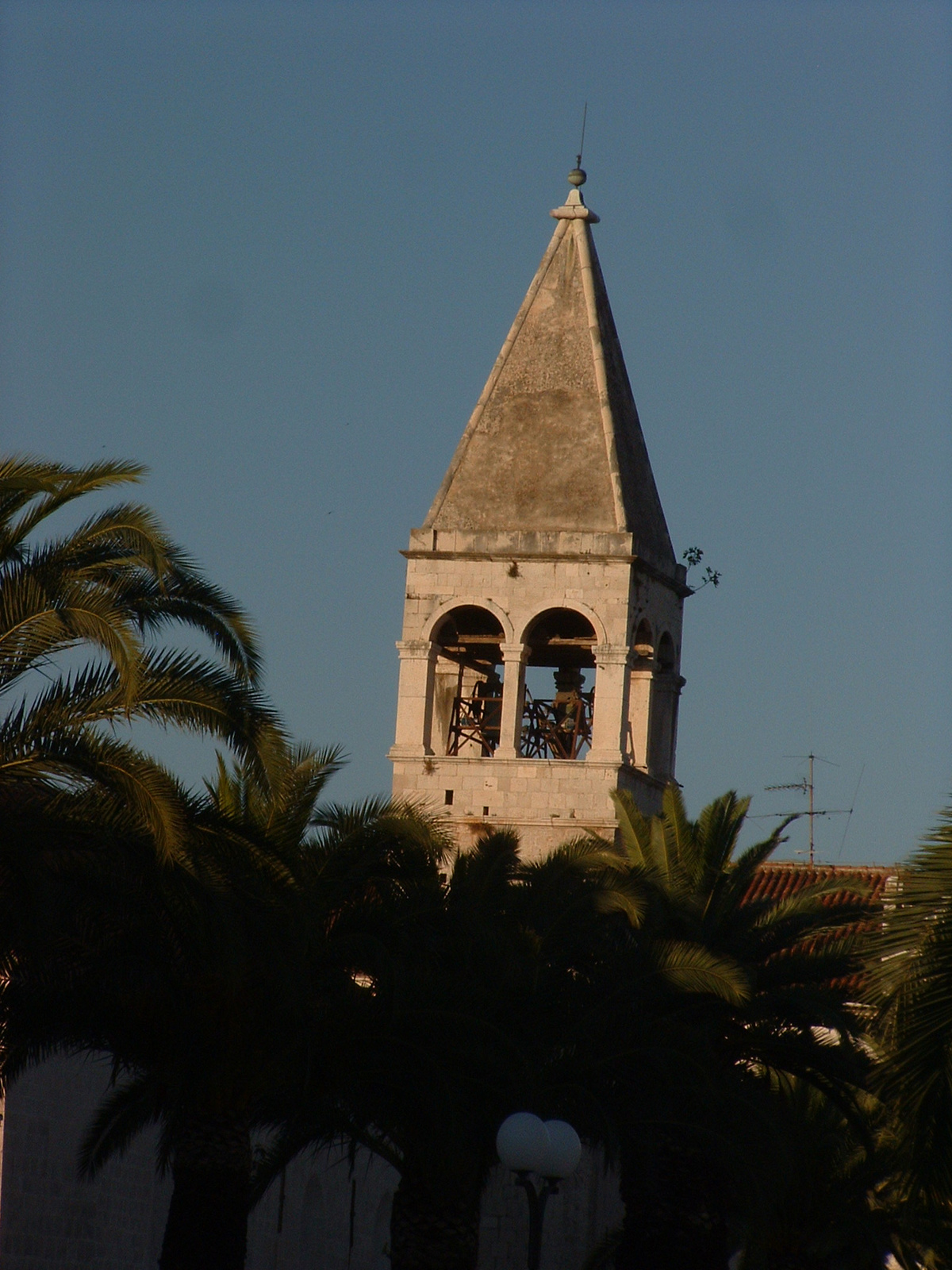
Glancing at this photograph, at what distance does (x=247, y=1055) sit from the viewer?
2128 centimetres

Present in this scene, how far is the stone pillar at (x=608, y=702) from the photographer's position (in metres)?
35.4

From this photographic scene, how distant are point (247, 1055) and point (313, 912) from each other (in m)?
1.36

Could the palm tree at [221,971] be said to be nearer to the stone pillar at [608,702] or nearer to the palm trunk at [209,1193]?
the palm trunk at [209,1193]

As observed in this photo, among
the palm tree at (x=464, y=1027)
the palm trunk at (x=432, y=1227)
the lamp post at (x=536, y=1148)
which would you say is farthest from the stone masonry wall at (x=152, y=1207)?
the lamp post at (x=536, y=1148)

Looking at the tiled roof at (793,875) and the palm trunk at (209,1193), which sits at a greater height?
the tiled roof at (793,875)

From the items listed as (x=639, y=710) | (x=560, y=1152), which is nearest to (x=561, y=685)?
(x=639, y=710)

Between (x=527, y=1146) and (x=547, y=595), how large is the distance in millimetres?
19824

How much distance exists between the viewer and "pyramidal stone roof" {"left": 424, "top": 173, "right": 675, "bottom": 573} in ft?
119

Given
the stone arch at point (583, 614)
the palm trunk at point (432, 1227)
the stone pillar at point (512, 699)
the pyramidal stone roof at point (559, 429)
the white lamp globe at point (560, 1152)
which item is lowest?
the palm trunk at point (432, 1227)

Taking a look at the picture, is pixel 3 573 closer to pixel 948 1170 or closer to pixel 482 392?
pixel 948 1170

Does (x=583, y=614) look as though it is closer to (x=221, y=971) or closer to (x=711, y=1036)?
(x=711, y=1036)

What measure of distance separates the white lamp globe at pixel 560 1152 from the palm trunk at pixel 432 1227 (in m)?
7.03

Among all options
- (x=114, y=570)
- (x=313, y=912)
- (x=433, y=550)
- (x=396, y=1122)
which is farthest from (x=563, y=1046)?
(x=433, y=550)

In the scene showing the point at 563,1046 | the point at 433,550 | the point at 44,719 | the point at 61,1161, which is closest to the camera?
the point at 44,719
